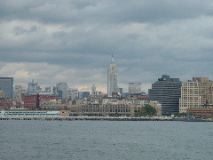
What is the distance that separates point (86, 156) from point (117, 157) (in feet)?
9.48

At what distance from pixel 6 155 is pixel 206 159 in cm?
1698

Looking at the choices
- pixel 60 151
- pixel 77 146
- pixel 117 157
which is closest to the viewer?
pixel 117 157

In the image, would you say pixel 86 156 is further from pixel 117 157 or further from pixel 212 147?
pixel 212 147

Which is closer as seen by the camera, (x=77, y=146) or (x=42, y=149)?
(x=42, y=149)

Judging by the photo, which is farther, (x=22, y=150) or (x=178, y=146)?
(x=178, y=146)

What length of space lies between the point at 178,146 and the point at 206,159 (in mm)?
14965

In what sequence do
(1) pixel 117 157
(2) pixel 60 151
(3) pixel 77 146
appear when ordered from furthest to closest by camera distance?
1. (3) pixel 77 146
2. (2) pixel 60 151
3. (1) pixel 117 157

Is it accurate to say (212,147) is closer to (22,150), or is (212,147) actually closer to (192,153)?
(192,153)

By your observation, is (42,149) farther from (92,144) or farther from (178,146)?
(178,146)

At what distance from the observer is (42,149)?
6712cm

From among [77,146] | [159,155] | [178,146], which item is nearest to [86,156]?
[159,155]

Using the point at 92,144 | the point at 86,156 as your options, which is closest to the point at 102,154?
the point at 86,156

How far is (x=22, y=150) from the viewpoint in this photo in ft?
216

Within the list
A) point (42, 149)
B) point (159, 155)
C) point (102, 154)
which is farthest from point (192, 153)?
point (42, 149)
